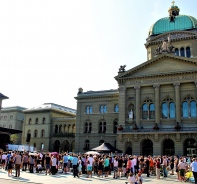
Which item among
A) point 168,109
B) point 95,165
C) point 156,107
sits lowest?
point 95,165

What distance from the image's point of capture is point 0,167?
32500 millimetres

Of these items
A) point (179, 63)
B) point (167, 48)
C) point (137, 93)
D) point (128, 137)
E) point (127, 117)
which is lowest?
point (128, 137)

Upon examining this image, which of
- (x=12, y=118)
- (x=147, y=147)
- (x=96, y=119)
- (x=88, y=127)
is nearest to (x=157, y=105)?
(x=147, y=147)

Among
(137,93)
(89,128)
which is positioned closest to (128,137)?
(137,93)

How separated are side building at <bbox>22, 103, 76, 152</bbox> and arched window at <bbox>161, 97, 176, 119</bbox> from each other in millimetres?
27812

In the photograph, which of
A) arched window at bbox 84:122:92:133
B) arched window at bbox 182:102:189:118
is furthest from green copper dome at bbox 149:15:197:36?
arched window at bbox 84:122:92:133

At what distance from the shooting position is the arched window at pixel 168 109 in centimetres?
4700

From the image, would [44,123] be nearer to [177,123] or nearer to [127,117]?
[127,117]

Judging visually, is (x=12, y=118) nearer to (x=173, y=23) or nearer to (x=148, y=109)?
(x=148, y=109)

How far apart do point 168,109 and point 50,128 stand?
3581 centimetres

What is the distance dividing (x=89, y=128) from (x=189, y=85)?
77.4 ft

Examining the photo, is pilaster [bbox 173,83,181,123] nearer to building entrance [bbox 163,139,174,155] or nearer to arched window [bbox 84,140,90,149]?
building entrance [bbox 163,139,174,155]

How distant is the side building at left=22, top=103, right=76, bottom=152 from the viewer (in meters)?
69.4

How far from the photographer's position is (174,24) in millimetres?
62719
